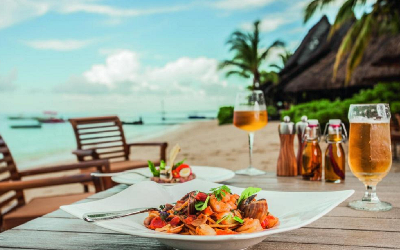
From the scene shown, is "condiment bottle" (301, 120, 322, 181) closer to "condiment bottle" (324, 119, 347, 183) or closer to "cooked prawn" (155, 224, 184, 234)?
"condiment bottle" (324, 119, 347, 183)

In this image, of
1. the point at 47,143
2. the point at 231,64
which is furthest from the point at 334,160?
the point at 231,64

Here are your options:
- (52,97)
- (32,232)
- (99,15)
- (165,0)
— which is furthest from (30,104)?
(32,232)

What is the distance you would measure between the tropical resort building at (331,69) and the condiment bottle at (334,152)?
301 inches

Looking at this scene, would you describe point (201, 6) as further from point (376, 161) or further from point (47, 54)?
point (376, 161)

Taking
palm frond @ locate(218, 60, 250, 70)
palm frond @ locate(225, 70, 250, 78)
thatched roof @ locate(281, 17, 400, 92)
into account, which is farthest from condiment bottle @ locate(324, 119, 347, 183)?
palm frond @ locate(225, 70, 250, 78)

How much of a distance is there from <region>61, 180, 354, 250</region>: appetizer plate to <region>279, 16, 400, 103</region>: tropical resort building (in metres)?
8.42

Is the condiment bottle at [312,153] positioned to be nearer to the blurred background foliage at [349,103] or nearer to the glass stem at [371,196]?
the glass stem at [371,196]

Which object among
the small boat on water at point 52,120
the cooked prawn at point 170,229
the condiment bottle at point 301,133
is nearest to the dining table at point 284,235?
the cooked prawn at point 170,229

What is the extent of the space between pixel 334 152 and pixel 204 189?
773 mm

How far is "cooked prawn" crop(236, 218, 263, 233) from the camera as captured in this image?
78cm

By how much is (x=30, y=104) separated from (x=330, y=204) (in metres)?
48.9

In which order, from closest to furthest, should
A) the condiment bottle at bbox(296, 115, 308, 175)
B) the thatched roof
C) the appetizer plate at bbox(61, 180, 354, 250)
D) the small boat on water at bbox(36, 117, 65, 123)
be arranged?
the appetizer plate at bbox(61, 180, 354, 250) → the condiment bottle at bbox(296, 115, 308, 175) → the thatched roof → the small boat on water at bbox(36, 117, 65, 123)

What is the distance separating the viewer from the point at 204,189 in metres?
1.14

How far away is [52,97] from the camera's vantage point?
1775 inches
